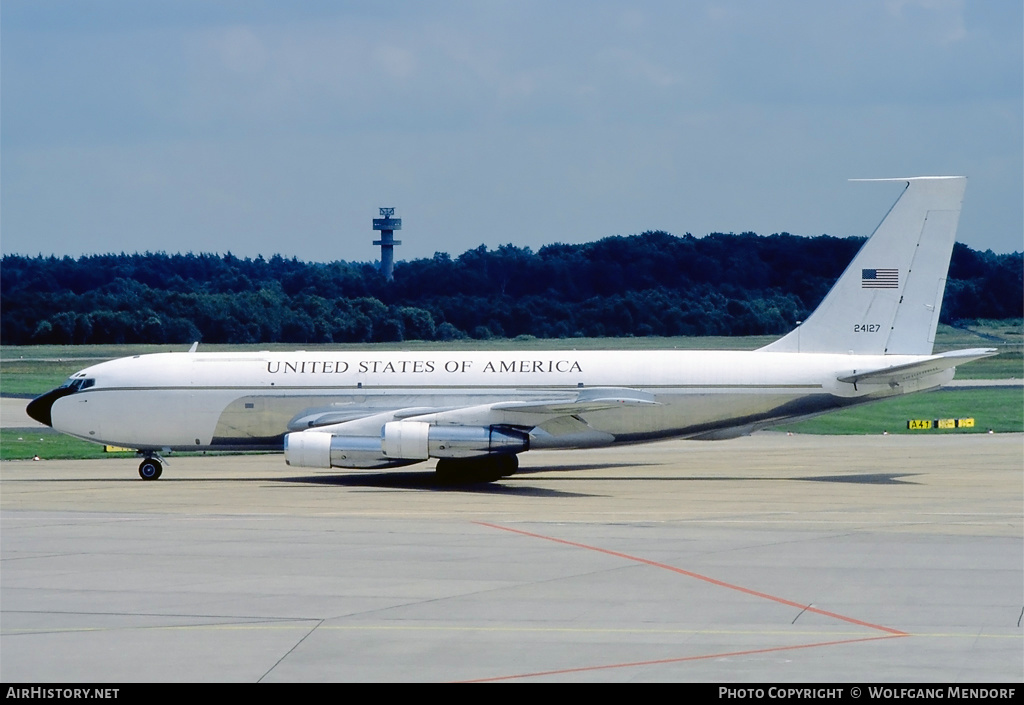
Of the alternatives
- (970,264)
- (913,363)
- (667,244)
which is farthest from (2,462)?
(970,264)

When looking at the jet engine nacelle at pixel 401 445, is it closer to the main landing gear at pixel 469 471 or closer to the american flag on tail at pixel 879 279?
the main landing gear at pixel 469 471

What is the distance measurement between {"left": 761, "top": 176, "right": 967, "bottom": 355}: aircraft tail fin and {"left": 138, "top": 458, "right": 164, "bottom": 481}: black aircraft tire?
18.8 m

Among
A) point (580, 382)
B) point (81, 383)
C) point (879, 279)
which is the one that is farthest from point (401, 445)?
point (879, 279)

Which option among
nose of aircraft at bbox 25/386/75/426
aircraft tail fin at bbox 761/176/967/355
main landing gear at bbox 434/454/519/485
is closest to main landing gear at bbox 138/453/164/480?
nose of aircraft at bbox 25/386/75/426

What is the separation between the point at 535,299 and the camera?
90.3m

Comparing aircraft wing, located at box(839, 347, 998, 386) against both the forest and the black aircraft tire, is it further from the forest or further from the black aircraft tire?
the forest

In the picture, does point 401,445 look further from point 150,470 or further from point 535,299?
point 535,299

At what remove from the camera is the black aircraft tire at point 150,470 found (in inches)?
1531

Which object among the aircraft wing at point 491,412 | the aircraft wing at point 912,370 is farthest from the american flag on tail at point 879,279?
the aircraft wing at point 491,412

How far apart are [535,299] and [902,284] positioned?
2091 inches

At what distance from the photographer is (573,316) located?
8738 cm
